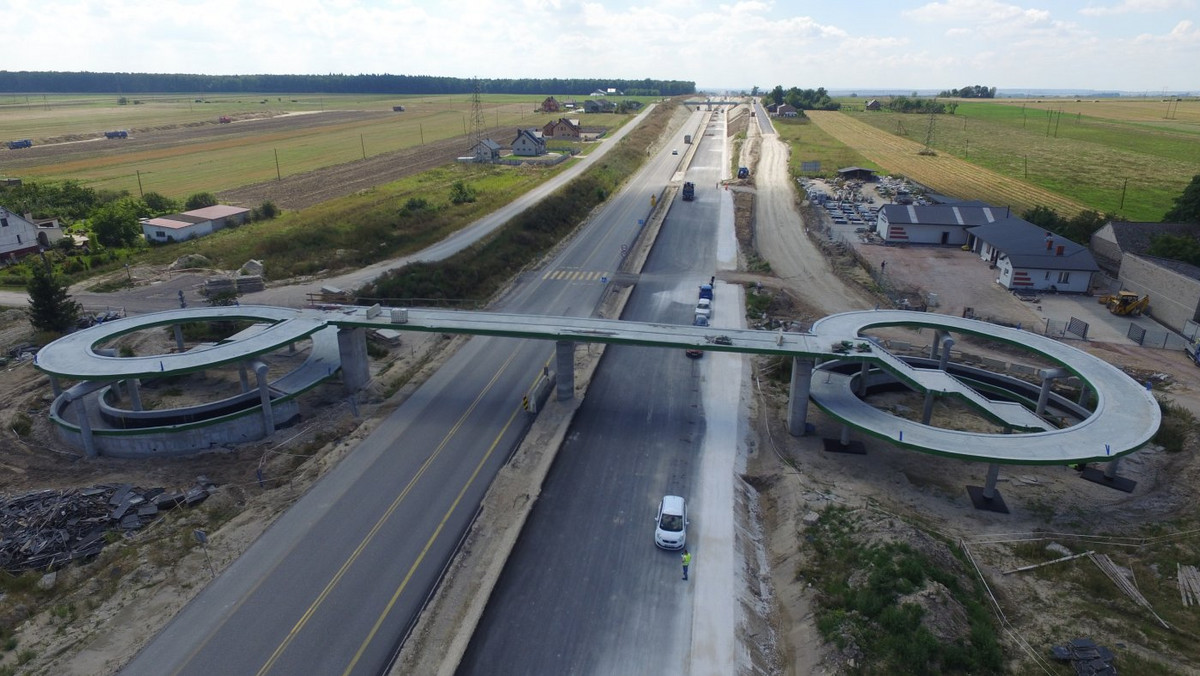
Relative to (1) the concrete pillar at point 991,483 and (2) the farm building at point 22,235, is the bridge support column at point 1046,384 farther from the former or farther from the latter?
(2) the farm building at point 22,235

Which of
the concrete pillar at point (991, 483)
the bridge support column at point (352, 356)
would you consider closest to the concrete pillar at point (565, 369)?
the bridge support column at point (352, 356)

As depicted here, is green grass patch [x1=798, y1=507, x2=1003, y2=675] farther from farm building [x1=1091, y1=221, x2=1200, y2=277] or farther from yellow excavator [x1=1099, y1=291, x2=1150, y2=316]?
farm building [x1=1091, y1=221, x2=1200, y2=277]

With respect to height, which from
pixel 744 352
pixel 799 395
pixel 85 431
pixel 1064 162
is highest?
pixel 1064 162

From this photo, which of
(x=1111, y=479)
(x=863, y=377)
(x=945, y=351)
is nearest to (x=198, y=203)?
(x=863, y=377)

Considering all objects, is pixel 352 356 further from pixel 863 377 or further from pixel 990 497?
pixel 990 497

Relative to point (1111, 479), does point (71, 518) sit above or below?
Answer: above

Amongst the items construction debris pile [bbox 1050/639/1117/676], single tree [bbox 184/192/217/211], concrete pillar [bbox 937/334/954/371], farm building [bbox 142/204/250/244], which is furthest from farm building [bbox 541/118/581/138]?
construction debris pile [bbox 1050/639/1117/676]

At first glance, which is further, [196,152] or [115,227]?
[196,152]

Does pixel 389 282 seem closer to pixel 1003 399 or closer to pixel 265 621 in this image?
pixel 265 621
